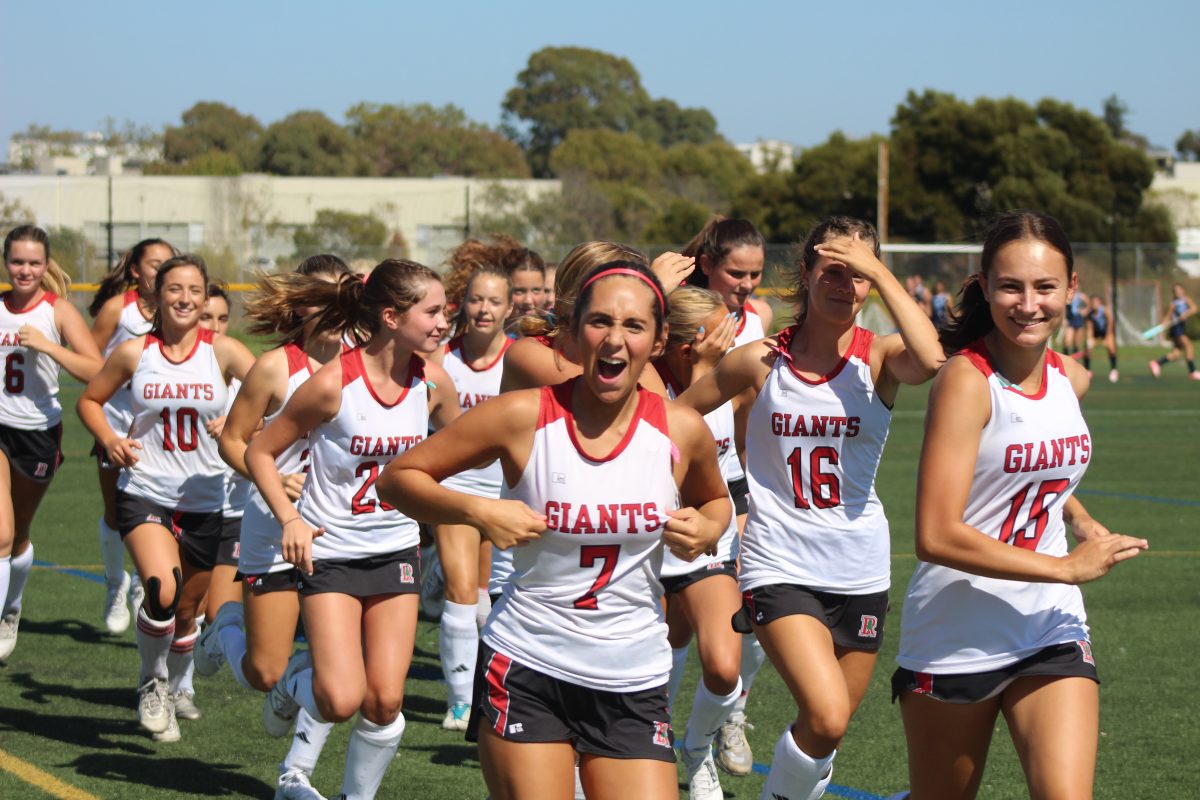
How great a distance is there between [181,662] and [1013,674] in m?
4.45

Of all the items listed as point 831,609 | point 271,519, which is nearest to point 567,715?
point 831,609

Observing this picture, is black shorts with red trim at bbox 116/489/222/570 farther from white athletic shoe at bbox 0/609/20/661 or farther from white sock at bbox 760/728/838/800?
white sock at bbox 760/728/838/800

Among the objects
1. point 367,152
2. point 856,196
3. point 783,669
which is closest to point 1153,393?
point 783,669

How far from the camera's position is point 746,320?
683 centimetres

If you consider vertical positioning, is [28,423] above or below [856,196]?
below

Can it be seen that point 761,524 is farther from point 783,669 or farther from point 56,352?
point 56,352

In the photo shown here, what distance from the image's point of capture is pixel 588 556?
400cm

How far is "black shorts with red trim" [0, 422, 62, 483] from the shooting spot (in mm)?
8305

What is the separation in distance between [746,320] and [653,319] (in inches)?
113

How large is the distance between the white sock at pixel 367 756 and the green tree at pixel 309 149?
9003 cm

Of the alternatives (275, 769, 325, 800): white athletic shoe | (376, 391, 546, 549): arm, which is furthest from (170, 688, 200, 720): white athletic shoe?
(376, 391, 546, 549): arm

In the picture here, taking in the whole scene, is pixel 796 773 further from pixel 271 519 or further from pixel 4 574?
pixel 4 574

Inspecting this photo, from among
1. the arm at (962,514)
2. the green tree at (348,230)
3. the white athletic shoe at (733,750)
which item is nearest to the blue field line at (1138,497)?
the white athletic shoe at (733,750)

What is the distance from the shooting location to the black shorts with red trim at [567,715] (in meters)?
3.95
